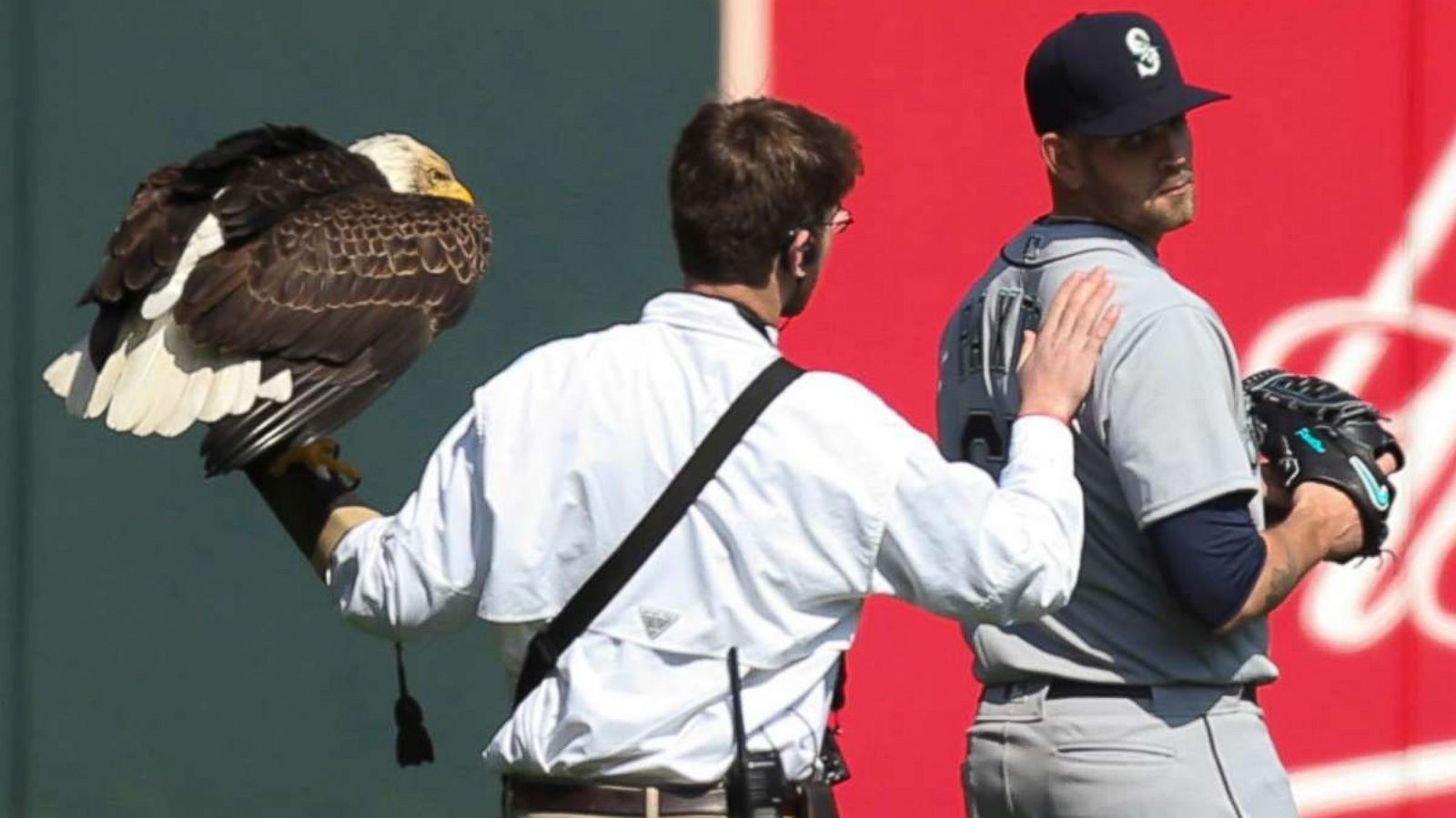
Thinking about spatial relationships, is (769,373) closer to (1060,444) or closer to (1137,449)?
(1060,444)

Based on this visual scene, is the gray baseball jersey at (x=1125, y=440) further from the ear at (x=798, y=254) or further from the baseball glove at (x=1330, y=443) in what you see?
the ear at (x=798, y=254)

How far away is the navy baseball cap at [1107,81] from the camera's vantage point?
4113mm

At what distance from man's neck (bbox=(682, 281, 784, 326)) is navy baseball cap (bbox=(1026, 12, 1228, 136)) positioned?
0.77 metres

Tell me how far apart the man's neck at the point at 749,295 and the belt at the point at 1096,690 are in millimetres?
837

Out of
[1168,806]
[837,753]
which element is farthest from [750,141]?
[1168,806]

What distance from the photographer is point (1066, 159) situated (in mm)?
4227

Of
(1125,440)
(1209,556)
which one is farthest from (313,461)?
(1209,556)

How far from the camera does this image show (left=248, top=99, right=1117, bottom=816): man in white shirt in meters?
3.43

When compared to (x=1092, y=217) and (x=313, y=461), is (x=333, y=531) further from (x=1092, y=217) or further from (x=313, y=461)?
(x=1092, y=217)

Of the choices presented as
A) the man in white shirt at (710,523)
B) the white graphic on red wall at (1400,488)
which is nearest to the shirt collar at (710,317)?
the man in white shirt at (710,523)

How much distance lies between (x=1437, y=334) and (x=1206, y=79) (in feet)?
2.79

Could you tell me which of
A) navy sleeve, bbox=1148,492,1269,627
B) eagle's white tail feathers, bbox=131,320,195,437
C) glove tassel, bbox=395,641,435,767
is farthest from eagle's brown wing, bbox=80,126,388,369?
navy sleeve, bbox=1148,492,1269,627

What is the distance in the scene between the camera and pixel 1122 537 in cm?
405

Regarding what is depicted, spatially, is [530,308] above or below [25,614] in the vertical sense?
→ above
